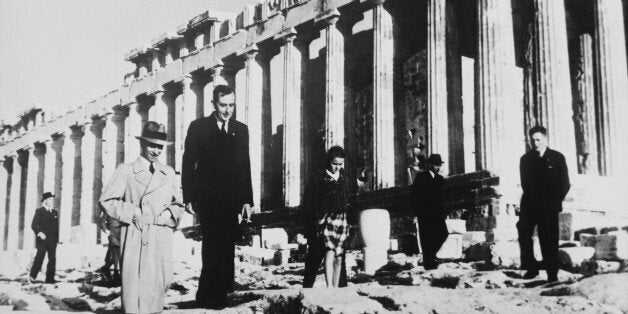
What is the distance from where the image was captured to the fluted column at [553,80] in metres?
17.9

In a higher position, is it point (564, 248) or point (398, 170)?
point (398, 170)

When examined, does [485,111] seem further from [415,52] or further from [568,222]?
[415,52]

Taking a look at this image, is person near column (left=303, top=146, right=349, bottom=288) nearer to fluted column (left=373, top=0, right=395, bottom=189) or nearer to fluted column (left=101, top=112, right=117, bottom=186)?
fluted column (left=373, top=0, right=395, bottom=189)

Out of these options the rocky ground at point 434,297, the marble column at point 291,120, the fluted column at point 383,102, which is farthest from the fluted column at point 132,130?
the rocky ground at point 434,297

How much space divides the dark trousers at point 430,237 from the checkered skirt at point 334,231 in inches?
91.0

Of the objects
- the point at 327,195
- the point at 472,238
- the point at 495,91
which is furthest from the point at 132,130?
the point at 327,195

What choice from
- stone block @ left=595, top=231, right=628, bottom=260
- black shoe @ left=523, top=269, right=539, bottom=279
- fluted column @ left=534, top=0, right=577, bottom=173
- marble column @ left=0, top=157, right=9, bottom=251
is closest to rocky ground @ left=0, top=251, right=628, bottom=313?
black shoe @ left=523, top=269, right=539, bottom=279

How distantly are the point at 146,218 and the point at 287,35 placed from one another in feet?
62.1

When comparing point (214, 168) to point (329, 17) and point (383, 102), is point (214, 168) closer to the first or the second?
point (383, 102)

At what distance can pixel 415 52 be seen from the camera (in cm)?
2591

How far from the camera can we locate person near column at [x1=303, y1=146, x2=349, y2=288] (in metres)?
9.66

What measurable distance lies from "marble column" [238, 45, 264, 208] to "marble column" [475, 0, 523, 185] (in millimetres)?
9475

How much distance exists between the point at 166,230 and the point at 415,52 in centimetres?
1923

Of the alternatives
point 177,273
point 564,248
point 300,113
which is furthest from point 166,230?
point 300,113
